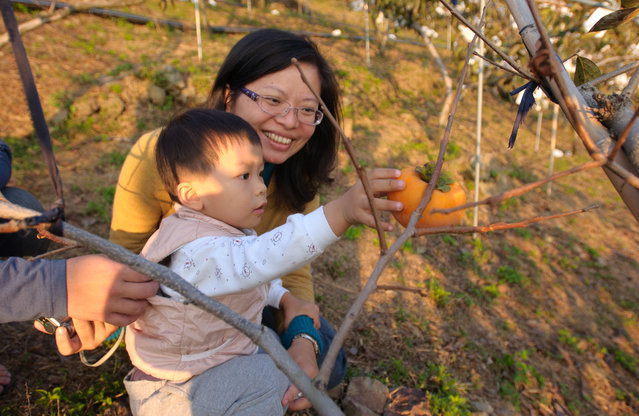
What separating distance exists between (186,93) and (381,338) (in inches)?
209

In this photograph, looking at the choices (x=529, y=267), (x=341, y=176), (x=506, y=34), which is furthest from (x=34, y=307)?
(x=506, y=34)

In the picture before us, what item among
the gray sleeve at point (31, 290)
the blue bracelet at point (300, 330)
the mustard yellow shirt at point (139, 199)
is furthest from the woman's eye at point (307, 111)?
the gray sleeve at point (31, 290)

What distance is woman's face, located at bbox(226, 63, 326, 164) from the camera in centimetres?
197

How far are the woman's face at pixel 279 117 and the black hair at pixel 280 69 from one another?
5cm

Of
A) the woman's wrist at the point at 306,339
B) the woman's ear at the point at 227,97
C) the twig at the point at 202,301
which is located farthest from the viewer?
Answer: the woman's ear at the point at 227,97

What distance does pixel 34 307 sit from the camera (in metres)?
1.21

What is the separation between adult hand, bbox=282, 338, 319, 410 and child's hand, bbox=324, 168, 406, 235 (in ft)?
2.61

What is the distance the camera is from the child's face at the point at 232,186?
146 cm

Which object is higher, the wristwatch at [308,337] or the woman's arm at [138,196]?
the woman's arm at [138,196]

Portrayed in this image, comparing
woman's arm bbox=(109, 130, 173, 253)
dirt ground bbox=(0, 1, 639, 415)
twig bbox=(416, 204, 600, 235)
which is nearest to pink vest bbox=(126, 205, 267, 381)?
woman's arm bbox=(109, 130, 173, 253)

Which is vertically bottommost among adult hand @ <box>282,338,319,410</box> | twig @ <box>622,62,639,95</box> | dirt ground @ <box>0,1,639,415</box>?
dirt ground @ <box>0,1,639,415</box>

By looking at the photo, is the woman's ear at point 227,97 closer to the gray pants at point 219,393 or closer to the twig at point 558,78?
the gray pants at point 219,393

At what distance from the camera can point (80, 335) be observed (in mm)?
1514

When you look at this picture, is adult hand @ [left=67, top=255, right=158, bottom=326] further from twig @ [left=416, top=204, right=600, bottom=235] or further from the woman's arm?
twig @ [left=416, top=204, right=600, bottom=235]
